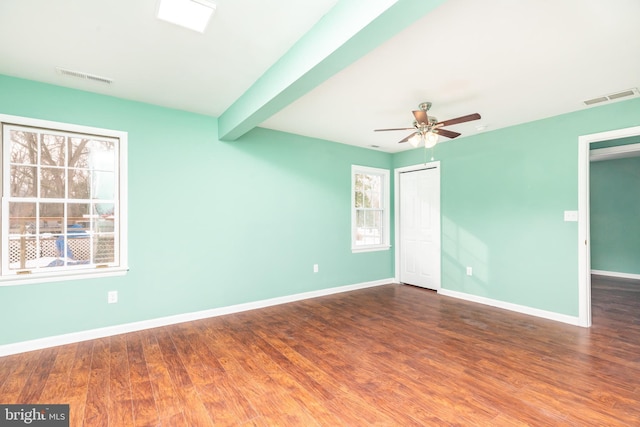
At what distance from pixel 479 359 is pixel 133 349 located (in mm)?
3295

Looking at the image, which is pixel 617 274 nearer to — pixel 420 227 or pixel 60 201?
pixel 420 227

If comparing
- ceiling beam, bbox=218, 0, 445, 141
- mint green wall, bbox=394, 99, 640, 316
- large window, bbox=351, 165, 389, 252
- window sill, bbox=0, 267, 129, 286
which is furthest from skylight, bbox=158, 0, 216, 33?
mint green wall, bbox=394, 99, 640, 316

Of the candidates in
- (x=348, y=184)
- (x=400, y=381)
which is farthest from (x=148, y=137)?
(x=400, y=381)

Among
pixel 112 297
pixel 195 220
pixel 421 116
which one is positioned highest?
pixel 421 116

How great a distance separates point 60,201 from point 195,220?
4.35 ft

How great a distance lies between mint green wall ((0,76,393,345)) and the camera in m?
2.98

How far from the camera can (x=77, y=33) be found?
218 cm

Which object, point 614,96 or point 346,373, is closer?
point 346,373

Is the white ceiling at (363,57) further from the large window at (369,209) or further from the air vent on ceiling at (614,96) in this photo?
the large window at (369,209)

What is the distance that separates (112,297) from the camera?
10.6 ft

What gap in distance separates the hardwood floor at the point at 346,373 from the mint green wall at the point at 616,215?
12.2 ft

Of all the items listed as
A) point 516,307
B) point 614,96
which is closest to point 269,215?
point 516,307

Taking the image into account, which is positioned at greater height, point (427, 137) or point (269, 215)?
point (427, 137)

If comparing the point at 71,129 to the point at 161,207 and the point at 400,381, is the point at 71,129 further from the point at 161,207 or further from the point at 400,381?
the point at 400,381
